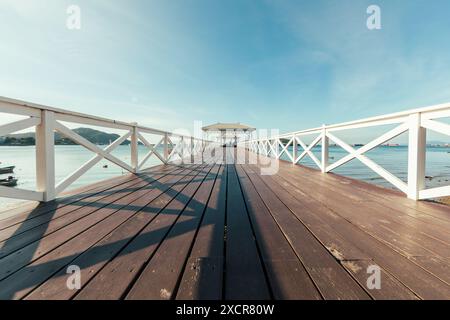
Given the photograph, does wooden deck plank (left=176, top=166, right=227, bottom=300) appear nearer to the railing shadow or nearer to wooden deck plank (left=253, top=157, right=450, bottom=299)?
the railing shadow

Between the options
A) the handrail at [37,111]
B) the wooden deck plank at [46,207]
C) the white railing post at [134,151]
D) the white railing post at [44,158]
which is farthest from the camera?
the white railing post at [134,151]

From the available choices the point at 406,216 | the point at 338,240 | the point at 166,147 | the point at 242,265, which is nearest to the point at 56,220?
the point at 242,265

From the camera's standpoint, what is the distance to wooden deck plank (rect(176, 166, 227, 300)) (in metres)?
0.65

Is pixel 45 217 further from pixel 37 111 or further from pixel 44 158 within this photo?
pixel 37 111

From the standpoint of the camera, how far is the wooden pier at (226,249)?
665 millimetres

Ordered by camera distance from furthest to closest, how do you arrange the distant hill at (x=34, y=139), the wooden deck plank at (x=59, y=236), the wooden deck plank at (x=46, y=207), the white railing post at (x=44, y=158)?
the distant hill at (x=34, y=139)
the white railing post at (x=44, y=158)
the wooden deck plank at (x=46, y=207)
the wooden deck plank at (x=59, y=236)

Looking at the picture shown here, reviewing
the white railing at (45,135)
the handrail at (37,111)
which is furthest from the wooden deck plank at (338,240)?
the handrail at (37,111)

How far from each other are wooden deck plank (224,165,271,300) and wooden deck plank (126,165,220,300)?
213 millimetres

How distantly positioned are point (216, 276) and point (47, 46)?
3365 mm

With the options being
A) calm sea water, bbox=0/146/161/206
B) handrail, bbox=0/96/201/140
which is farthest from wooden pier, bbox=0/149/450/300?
calm sea water, bbox=0/146/161/206

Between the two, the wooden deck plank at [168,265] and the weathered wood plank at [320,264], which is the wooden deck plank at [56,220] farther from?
A: the weathered wood plank at [320,264]

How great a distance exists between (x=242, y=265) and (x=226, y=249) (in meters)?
0.14

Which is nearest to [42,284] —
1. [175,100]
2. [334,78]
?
[175,100]

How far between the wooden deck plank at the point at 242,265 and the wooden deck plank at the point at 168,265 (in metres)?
0.21
